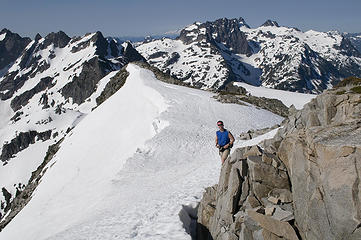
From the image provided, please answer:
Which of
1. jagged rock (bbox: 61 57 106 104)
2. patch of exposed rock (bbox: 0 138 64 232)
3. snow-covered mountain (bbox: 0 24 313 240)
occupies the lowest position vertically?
patch of exposed rock (bbox: 0 138 64 232)

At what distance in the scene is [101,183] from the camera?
28.8 meters

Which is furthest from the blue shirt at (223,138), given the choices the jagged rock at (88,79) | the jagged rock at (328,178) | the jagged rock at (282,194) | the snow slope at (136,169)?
the jagged rock at (88,79)

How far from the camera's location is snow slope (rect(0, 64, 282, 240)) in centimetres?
1676

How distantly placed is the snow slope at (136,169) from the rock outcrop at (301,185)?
2.73 m

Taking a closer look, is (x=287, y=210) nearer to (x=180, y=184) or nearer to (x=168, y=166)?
(x=180, y=184)

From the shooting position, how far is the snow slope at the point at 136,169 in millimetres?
16761

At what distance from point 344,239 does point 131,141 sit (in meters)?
31.4

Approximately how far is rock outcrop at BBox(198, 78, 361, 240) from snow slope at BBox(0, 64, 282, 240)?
2.73 metres

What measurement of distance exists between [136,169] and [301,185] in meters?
21.0

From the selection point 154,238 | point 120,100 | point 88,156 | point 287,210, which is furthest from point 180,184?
point 120,100

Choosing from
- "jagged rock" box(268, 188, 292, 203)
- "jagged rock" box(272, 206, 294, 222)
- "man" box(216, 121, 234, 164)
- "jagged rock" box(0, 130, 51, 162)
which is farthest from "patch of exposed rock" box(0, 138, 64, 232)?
"jagged rock" box(0, 130, 51, 162)

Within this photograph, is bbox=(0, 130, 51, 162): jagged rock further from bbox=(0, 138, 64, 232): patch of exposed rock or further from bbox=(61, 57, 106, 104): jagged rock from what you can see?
bbox=(0, 138, 64, 232): patch of exposed rock

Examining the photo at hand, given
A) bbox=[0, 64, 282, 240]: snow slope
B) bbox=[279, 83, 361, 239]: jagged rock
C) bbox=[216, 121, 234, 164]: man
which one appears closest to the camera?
bbox=[279, 83, 361, 239]: jagged rock

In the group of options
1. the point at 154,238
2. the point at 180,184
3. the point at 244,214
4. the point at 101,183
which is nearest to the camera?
the point at 244,214
